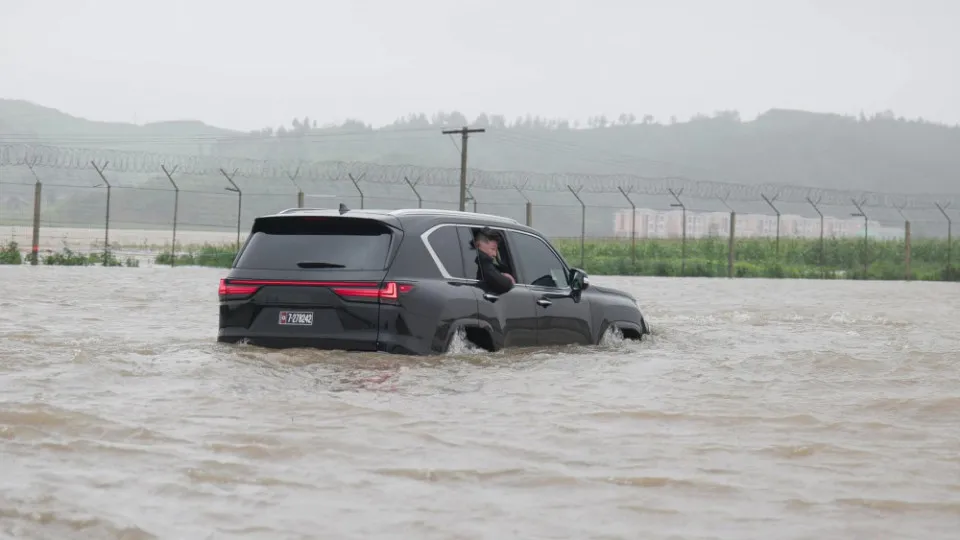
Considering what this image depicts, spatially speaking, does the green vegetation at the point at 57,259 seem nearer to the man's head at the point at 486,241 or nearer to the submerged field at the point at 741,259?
the submerged field at the point at 741,259

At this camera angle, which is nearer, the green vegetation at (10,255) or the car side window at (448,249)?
the car side window at (448,249)

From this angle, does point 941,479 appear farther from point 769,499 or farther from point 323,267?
point 323,267

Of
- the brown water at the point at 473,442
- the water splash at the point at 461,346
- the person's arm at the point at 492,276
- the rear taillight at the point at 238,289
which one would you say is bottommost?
the brown water at the point at 473,442

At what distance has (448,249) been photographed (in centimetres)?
1066

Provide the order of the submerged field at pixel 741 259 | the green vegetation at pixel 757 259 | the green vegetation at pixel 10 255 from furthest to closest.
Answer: the green vegetation at pixel 757 259, the submerged field at pixel 741 259, the green vegetation at pixel 10 255

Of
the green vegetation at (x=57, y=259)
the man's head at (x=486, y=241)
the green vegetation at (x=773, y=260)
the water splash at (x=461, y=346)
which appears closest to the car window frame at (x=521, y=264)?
the man's head at (x=486, y=241)

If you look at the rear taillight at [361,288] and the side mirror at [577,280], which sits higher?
the side mirror at [577,280]

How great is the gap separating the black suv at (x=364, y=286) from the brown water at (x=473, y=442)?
0.61ft

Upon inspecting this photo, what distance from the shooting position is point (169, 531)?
5.31m

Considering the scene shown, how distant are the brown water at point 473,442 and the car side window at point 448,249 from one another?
72cm

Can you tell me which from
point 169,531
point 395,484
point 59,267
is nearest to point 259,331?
point 395,484

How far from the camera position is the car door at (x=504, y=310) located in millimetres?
10805

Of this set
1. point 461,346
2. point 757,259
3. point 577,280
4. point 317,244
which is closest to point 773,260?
point 757,259

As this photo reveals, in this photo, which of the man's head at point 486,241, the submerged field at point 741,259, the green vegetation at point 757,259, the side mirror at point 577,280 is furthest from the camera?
the green vegetation at point 757,259
